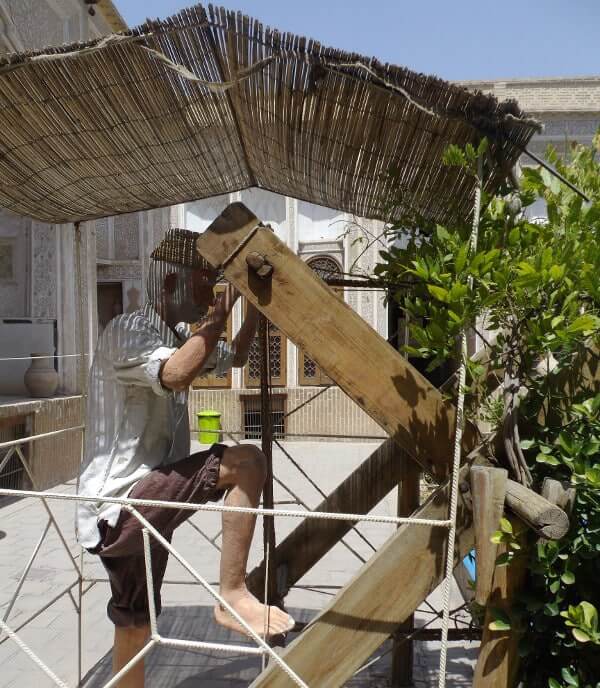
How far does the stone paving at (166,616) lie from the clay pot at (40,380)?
4.97 ft

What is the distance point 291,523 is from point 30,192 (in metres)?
4.56

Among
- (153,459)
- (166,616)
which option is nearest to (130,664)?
(153,459)

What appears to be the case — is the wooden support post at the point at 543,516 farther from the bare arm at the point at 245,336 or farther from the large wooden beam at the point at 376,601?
the bare arm at the point at 245,336

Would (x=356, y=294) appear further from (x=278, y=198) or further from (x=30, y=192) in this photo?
(x=30, y=192)

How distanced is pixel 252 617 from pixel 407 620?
1.15m

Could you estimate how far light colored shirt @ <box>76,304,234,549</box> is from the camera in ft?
6.30

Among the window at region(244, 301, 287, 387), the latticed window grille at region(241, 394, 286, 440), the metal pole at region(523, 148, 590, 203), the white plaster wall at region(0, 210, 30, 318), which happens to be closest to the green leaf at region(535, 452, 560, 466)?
the metal pole at region(523, 148, 590, 203)

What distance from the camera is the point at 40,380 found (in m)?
7.75

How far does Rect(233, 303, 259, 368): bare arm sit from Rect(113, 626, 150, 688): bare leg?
1017mm

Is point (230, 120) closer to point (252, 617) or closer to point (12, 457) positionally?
point (252, 617)

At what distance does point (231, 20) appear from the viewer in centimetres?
137

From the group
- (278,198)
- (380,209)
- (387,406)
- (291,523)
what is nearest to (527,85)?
(278,198)

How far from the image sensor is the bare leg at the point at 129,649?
2.22 metres

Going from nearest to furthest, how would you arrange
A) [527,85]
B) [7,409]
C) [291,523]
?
[291,523], [7,409], [527,85]
